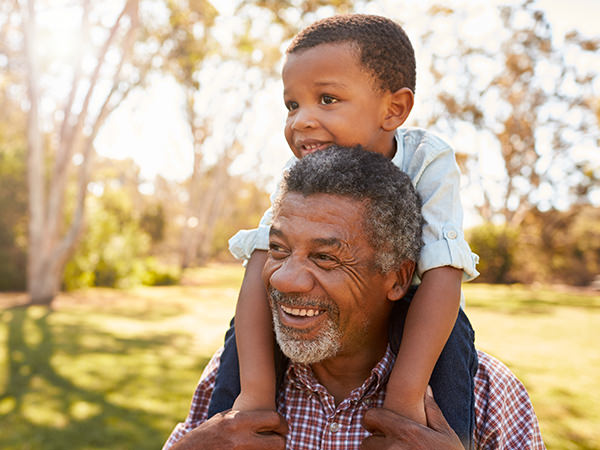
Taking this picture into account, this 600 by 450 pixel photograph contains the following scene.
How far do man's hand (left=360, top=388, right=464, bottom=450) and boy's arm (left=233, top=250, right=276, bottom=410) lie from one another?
40 centimetres

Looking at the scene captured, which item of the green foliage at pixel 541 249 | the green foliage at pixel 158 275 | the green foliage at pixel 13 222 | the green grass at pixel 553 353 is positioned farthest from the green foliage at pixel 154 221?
the green grass at pixel 553 353

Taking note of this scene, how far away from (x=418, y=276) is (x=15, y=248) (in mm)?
16026

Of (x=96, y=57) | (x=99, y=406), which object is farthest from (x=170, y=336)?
(x=96, y=57)

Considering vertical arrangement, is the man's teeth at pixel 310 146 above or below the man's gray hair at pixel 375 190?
above

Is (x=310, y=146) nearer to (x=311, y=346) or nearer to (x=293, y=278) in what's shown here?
(x=293, y=278)

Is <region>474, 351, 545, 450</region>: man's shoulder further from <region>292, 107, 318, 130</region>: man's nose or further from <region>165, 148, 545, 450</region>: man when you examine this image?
<region>292, 107, 318, 130</region>: man's nose

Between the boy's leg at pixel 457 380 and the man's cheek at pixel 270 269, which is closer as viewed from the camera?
the boy's leg at pixel 457 380

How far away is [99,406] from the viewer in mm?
6176

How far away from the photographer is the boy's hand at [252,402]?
1.86 meters

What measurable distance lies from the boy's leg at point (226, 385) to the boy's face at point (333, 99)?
0.89 m

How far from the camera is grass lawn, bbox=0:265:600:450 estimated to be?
559cm

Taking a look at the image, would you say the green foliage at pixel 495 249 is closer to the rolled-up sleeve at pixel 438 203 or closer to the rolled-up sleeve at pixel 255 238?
the rolled-up sleeve at pixel 438 203

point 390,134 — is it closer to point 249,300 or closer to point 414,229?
point 414,229

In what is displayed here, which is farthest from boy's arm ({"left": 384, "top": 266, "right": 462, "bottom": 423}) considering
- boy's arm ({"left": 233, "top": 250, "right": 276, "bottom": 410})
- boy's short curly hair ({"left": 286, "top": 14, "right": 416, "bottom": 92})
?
boy's short curly hair ({"left": 286, "top": 14, "right": 416, "bottom": 92})
